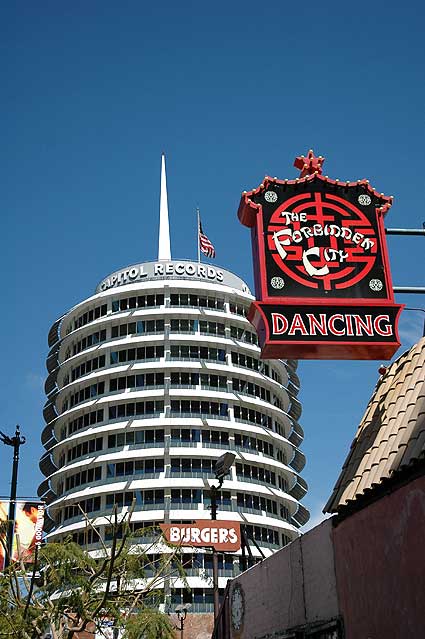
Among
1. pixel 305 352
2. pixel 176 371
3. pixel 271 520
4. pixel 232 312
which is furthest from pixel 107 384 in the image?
pixel 305 352

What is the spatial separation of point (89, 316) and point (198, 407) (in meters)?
15.4

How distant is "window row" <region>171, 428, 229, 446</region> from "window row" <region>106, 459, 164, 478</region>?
8.88 feet

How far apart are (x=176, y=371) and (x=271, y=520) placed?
16.1 m

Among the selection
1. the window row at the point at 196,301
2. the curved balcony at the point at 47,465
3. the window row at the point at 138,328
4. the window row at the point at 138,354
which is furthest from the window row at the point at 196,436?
the curved balcony at the point at 47,465

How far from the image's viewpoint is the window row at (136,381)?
74.4 metres

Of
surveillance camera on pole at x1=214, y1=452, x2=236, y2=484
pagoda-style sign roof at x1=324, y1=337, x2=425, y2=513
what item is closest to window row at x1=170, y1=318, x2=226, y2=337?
surveillance camera on pole at x1=214, y1=452, x2=236, y2=484

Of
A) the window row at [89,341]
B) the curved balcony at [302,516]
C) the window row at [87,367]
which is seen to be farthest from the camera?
the curved balcony at [302,516]

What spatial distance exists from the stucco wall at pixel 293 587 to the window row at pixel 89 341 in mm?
62360

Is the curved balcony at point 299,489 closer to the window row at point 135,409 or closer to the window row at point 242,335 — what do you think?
the window row at point 242,335

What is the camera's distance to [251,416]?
76.0 metres

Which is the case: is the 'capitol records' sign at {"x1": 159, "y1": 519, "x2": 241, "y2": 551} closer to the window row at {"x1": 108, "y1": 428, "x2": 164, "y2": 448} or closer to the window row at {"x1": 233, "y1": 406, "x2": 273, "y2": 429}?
the window row at {"x1": 108, "y1": 428, "x2": 164, "y2": 448}

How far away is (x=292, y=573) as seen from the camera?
14.0 metres

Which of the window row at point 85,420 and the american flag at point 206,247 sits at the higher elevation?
the american flag at point 206,247

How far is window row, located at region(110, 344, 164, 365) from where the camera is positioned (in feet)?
248
